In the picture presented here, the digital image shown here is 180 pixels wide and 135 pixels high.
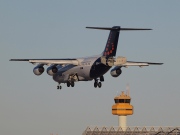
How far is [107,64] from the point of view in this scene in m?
170

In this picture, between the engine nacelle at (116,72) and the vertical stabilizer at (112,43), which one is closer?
→ the vertical stabilizer at (112,43)

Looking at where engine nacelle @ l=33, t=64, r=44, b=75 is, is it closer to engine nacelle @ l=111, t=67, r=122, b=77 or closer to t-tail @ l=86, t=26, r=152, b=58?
t-tail @ l=86, t=26, r=152, b=58

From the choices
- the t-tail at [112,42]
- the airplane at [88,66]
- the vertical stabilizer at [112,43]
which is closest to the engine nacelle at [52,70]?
the airplane at [88,66]

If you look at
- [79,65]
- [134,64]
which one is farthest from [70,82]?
[134,64]

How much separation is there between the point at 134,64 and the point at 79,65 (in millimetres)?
14584

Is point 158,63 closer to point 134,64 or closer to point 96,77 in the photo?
point 134,64

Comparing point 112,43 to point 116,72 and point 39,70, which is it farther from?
point 39,70

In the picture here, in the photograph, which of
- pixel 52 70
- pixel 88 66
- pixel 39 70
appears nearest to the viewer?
pixel 88 66

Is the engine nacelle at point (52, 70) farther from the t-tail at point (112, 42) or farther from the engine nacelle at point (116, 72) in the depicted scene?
the engine nacelle at point (116, 72)

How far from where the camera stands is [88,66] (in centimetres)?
17438

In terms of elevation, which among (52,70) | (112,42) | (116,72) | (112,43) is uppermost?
(112,42)

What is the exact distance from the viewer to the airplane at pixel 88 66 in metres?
172

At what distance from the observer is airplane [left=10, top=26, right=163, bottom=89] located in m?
172

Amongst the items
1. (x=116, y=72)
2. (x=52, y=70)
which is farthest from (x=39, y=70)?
(x=116, y=72)
